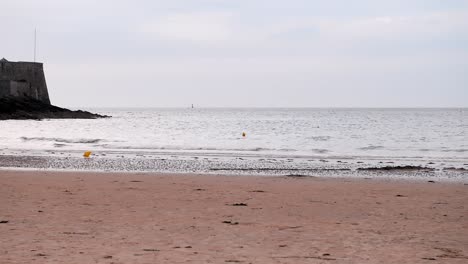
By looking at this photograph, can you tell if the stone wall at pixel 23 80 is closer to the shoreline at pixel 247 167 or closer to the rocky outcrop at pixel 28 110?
the rocky outcrop at pixel 28 110

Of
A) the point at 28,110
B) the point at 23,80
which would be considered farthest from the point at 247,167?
the point at 23,80

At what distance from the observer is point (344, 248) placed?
21.3 ft

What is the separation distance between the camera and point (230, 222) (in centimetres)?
814

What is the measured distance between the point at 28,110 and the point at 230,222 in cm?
6757

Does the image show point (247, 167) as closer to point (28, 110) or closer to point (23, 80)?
point (28, 110)

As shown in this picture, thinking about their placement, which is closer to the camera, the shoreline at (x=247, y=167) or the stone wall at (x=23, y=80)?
the shoreline at (x=247, y=167)

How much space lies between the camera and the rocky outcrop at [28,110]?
67.8m

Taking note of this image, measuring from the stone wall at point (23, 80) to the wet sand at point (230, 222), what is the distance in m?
63.4

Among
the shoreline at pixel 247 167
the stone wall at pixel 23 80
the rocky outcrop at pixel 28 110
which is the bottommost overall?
the shoreline at pixel 247 167

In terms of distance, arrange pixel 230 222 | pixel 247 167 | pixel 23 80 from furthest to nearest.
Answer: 1. pixel 23 80
2. pixel 247 167
3. pixel 230 222

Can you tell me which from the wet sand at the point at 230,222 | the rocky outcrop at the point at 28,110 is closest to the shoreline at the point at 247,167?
the wet sand at the point at 230,222

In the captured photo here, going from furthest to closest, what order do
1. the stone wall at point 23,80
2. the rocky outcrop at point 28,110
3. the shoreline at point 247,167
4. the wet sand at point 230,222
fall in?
the stone wall at point 23,80
the rocky outcrop at point 28,110
the shoreline at point 247,167
the wet sand at point 230,222

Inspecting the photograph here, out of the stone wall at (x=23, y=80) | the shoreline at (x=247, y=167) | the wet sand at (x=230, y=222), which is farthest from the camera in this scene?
A: the stone wall at (x=23, y=80)

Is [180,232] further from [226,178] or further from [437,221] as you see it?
[226,178]
